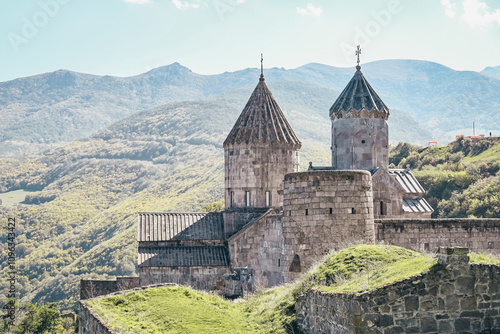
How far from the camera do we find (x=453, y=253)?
1182 centimetres

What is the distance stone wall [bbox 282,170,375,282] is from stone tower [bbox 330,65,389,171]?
13.3m

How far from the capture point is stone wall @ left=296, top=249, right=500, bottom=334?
11727 millimetres

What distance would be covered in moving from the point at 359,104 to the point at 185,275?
1021 centimetres

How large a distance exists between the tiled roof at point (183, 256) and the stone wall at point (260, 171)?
2.42 meters

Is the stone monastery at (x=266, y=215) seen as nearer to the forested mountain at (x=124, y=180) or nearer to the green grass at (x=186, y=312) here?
the green grass at (x=186, y=312)

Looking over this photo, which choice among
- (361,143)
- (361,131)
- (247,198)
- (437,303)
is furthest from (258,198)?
(437,303)

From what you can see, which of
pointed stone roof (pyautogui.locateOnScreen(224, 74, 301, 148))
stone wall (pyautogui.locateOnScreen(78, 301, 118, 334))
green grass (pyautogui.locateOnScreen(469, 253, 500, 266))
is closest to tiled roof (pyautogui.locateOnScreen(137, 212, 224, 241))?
pointed stone roof (pyautogui.locateOnScreen(224, 74, 301, 148))

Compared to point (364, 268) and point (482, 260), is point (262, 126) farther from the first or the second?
point (482, 260)

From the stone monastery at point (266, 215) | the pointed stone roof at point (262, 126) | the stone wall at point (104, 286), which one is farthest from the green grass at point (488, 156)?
the stone wall at point (104, 286)

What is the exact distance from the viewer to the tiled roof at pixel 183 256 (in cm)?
2897

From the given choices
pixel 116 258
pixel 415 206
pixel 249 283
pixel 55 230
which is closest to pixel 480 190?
pixel 415 206

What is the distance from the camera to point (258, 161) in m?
30.7

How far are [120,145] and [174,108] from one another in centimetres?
2882

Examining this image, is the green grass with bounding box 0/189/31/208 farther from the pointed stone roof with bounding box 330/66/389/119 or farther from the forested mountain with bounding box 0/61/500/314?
the pointed stone roof with bounding box 330/66/389/119
